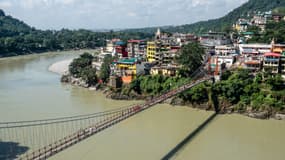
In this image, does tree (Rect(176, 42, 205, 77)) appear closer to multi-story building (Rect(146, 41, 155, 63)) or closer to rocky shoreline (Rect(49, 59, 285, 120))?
rocky shoreline (Rect(49, 59, 285, 120))

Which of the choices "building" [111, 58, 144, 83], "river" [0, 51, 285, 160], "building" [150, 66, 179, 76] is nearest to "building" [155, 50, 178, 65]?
"building" [150, 66, 179, 76]

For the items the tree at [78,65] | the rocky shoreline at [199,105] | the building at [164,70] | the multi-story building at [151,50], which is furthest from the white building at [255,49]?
the tree at [78,65]

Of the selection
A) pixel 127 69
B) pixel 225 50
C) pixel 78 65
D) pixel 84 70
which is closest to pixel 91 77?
pixel 84 70

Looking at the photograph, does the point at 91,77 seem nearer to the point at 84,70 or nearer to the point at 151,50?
the point at 84,70

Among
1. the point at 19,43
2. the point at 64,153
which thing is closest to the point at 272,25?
the point at 64,153

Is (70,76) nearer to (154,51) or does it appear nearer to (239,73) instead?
(154,51)

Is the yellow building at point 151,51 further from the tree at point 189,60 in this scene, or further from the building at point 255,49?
the building at point 255,49
